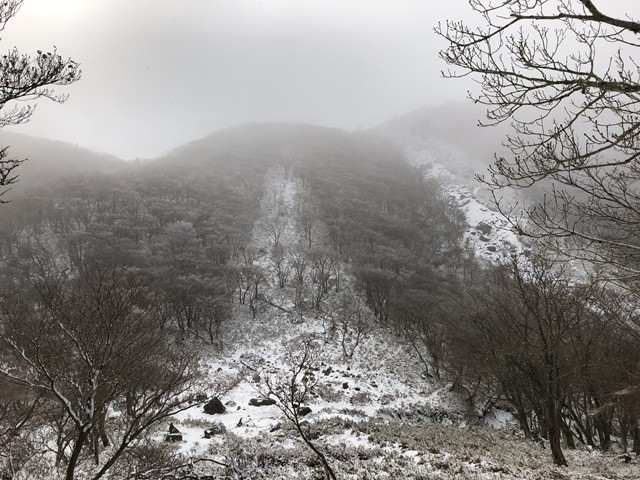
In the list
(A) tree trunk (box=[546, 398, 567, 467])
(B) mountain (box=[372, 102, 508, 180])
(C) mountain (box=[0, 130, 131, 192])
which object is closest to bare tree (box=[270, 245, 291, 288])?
(A) tree trunk (box=[546, 398, 567, 467])

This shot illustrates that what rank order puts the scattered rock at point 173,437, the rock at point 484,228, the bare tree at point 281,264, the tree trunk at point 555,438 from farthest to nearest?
1. the rock at point 484,228
2. the bare tree at point 281,264
3. the scattered rock at point 173,437
4. the tree trunk at point 555,438

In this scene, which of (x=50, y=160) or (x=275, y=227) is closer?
(x=275, y=227)

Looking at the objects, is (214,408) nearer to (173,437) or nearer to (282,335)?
(173,437)

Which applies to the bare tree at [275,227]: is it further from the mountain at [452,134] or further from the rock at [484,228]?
the mountain at [452,134]

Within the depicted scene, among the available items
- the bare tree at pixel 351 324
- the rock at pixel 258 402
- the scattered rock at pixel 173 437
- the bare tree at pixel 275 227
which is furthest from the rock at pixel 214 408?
the bare tree at pixel 275 227

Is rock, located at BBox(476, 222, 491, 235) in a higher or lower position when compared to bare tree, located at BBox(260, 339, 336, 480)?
higher

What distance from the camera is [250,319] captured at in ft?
123

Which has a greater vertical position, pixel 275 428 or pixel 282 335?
pixel 282 335

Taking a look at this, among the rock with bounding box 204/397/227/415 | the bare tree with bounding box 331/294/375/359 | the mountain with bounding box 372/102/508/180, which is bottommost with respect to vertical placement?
the rock with bounding box 204/397/227/415

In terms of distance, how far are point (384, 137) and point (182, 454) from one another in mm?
126776

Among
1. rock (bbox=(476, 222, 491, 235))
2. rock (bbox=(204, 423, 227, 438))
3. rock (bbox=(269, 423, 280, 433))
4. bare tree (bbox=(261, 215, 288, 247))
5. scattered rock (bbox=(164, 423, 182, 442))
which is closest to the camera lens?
scattered rock (bbox=(164, 423, 182, 442))

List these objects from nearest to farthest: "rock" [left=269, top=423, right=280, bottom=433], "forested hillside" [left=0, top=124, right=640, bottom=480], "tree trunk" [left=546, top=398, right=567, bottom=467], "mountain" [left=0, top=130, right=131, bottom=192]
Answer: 1. "forested hillside" [left=0, top=124, right=640, bottom=480]
2. "tree trunk" [left=546, top=398, right=567, bottom=467]
3. "rock" [left=269, top=423, right=280, bottom=433]
4. "mountain" [left=0, top=130, right=131, bottom=192]

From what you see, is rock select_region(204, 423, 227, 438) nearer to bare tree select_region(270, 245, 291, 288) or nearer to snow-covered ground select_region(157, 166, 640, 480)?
snow-covered ground select_region(157, 166, 640, 480)

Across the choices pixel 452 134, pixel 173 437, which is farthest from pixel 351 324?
pixel 452 134
